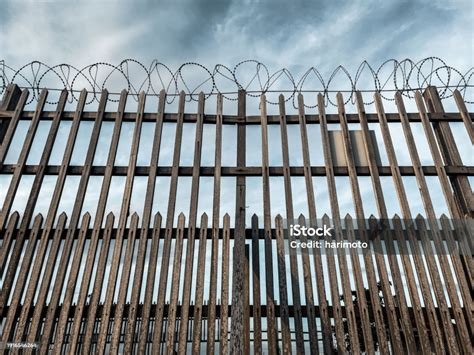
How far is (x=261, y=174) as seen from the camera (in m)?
4.80

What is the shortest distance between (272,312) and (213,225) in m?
1.27

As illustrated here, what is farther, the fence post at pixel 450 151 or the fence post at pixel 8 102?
the fence post at pixel 8 102

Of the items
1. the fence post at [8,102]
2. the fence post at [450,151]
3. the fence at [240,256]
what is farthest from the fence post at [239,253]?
the fence post at [8,102]

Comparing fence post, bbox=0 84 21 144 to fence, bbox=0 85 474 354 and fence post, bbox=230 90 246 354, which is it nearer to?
fence, bbox=0 85 474 354

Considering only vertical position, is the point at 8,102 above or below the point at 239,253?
above

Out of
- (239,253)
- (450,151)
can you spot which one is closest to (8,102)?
(239,253)

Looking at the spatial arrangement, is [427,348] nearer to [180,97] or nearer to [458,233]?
[458,233]

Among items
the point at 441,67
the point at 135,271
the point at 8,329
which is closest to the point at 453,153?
the point at 441,67

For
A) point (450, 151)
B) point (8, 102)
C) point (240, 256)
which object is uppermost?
point (8, 102)

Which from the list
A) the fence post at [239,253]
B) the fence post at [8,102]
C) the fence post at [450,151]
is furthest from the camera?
the fence post at [8,102]

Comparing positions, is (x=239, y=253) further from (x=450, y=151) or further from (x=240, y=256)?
(x=450, y=151)

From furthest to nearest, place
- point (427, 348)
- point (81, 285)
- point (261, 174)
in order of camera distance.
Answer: point (261, 174), point (81, 285), point (427, 348)

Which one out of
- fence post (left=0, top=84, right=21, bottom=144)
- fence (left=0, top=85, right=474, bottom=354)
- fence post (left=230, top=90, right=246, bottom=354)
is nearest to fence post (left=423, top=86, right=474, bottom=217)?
fence (left=0, top=85, right=474, bottom=354)

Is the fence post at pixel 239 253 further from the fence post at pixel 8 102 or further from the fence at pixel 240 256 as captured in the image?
the fence post at pixel 8 102
